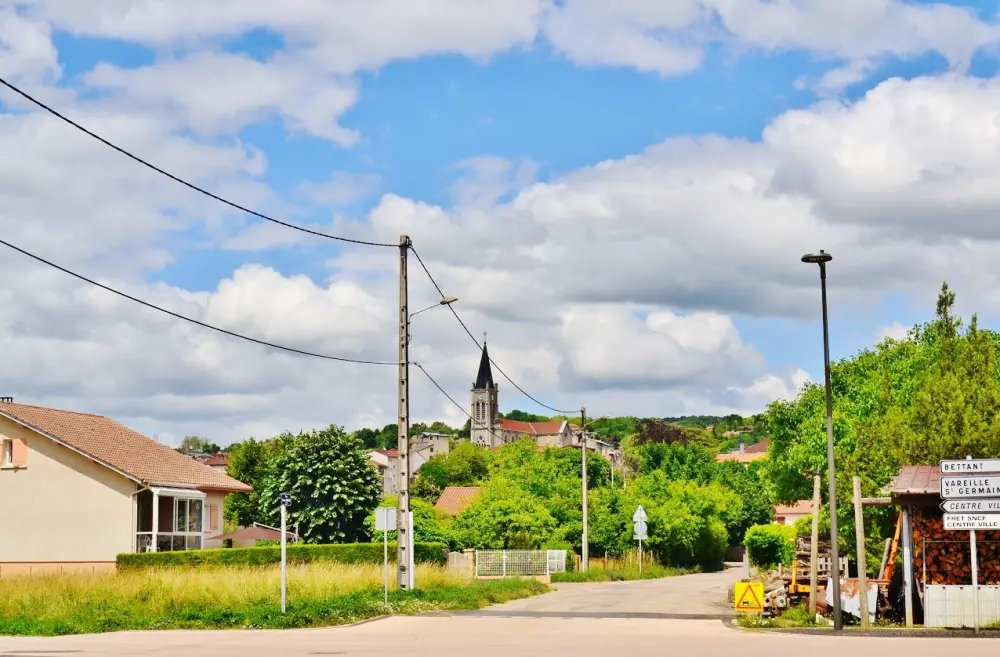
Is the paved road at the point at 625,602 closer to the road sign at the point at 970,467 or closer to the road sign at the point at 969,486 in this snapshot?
the road sign at the point at 969,486

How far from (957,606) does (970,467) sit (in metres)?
2.92

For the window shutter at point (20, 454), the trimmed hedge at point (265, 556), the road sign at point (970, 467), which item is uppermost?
the window shutter at point (20, 454)

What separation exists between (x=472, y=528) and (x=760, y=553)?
14999 mm

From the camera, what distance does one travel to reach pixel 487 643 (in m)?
19.4

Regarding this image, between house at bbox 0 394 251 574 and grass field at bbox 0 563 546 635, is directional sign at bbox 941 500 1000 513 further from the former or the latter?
house at bbox 0 394 251 574

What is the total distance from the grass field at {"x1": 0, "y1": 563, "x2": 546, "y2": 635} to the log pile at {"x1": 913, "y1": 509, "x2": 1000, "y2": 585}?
11418 mm

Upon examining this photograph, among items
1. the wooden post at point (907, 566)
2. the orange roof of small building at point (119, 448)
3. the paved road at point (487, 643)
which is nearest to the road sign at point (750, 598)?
the paved road at point (487, 643)

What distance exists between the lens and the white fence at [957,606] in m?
23.4

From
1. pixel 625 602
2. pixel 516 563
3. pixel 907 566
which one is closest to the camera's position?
pixel 907 566

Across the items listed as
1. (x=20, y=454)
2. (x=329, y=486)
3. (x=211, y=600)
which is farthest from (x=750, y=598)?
(x=329, y=486)

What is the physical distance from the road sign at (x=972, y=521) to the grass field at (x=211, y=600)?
1223 centimetres

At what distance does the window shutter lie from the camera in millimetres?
46781

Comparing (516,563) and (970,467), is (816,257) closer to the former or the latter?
(970,467)

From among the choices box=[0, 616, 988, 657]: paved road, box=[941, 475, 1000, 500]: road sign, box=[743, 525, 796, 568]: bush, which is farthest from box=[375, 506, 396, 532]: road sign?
box=[743, 525, 796, 568]: bush
